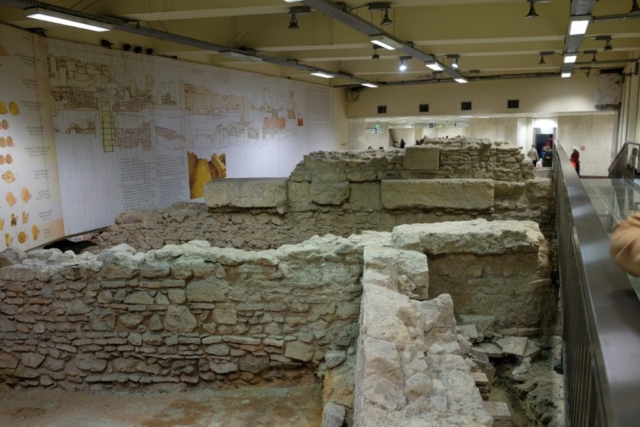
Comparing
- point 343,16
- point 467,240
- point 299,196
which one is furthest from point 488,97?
point 467,240

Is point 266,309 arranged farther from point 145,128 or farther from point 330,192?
point 145,128

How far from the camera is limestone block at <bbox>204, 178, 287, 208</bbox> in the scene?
877 cm

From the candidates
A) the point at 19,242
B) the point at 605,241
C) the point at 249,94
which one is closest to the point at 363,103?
the point at 249,94

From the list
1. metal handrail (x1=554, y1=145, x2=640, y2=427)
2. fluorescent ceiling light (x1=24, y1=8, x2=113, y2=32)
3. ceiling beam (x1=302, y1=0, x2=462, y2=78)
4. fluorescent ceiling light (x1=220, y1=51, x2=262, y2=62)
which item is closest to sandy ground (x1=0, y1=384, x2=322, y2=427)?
metal handrail (x1=554, y1=145, x2=640, y2=427)

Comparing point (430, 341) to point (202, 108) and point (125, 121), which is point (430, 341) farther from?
point (202, 108)

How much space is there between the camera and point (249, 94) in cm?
1227

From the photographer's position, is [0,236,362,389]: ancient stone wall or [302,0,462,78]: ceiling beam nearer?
[0,236,362,389]: ancient stone wall

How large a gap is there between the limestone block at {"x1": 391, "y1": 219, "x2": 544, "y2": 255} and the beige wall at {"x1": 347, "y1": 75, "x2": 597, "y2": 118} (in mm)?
12621

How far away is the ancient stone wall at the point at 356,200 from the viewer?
8484mm

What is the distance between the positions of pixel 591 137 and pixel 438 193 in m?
11.8

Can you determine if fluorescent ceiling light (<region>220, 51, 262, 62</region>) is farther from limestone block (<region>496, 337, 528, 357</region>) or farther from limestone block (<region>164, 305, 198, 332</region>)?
limestone block (<region>496, 337, 528, 357</region>)

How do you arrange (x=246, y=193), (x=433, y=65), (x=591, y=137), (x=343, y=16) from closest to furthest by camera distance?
(x=343, y=16) < (x=246, y=193) < (x=433, y=65) < (x=591, y=137)

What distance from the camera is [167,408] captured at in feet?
16.2

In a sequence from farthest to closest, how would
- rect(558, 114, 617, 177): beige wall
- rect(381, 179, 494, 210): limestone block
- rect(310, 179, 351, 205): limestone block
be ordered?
1. rect(558, 114, 617, 177): beige wall
2. rect(310, 179, 351, 205): limestone block
3. rect(381, 179, 494, 210): limestone block
